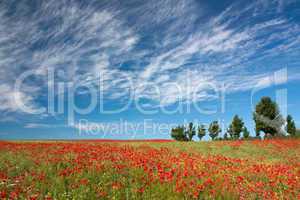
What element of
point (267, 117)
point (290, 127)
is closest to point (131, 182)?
point (267, 117)

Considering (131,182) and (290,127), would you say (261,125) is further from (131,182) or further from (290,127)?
(131,182)

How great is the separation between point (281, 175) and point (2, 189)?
1009cm

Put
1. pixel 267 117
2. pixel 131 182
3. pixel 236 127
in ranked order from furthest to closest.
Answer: pixel 236 127 < pixel 267 117 < pixel 131 182

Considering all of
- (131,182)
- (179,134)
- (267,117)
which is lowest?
(179,134)

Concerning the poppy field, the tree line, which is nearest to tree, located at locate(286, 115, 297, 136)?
the tree line

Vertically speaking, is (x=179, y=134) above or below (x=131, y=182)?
below

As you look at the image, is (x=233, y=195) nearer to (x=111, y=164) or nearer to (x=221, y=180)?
(x=221, y=180)

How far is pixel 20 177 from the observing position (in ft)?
26.5

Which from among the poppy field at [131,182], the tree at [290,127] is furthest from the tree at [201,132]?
the poppy field at [131,182]

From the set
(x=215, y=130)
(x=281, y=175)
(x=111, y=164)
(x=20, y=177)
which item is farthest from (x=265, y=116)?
(x=20, y=177)

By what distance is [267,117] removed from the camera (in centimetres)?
4972

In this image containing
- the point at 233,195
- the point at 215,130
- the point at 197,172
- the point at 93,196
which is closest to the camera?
the point at 93,196

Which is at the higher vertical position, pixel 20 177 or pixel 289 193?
pixel 20 177

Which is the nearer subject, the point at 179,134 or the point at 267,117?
the point at 267,117
